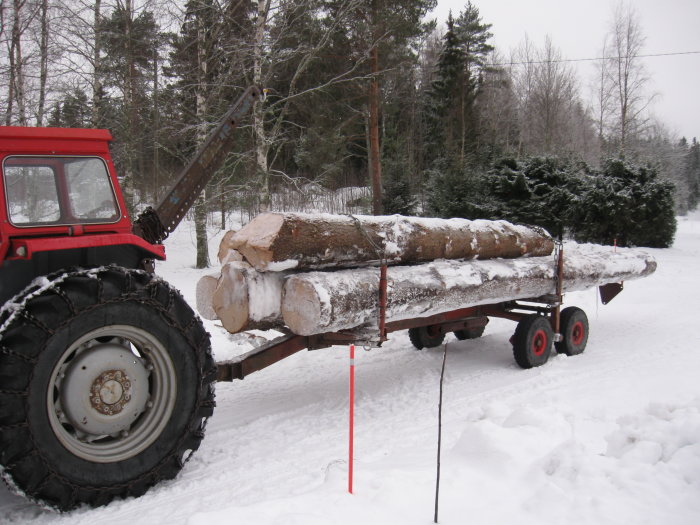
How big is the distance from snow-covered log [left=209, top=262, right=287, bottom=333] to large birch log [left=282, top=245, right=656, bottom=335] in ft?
0.43

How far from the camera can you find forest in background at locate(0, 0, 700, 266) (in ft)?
42.9

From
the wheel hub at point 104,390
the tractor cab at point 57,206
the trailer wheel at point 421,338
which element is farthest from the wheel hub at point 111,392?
the trailer wheel at point 421,338

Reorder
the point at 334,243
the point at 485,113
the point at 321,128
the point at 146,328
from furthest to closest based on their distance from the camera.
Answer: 1. the point at 485,113
2. the point at 321,128
3. the point at 334,243
4. the point at 146,328

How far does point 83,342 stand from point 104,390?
0.34 m

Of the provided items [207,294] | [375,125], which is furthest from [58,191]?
[375,125]

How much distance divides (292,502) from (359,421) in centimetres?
189

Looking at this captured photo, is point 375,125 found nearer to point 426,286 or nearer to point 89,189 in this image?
point 426,286

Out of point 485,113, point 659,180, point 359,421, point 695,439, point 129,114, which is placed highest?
point 485,113

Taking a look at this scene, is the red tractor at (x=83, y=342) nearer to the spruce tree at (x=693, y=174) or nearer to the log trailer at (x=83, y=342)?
the log trailer at (x=83, y=342)

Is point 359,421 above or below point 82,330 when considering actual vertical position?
below

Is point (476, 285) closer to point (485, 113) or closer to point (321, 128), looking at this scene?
point (321, 128)

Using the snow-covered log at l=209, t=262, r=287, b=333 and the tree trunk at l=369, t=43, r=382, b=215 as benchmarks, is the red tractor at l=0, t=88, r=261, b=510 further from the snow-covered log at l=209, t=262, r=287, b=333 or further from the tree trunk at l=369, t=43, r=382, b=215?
the tree trunk at l=369, t=43, r=382, b=215

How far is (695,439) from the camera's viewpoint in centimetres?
308

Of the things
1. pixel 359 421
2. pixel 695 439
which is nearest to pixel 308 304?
pixel 359 421
